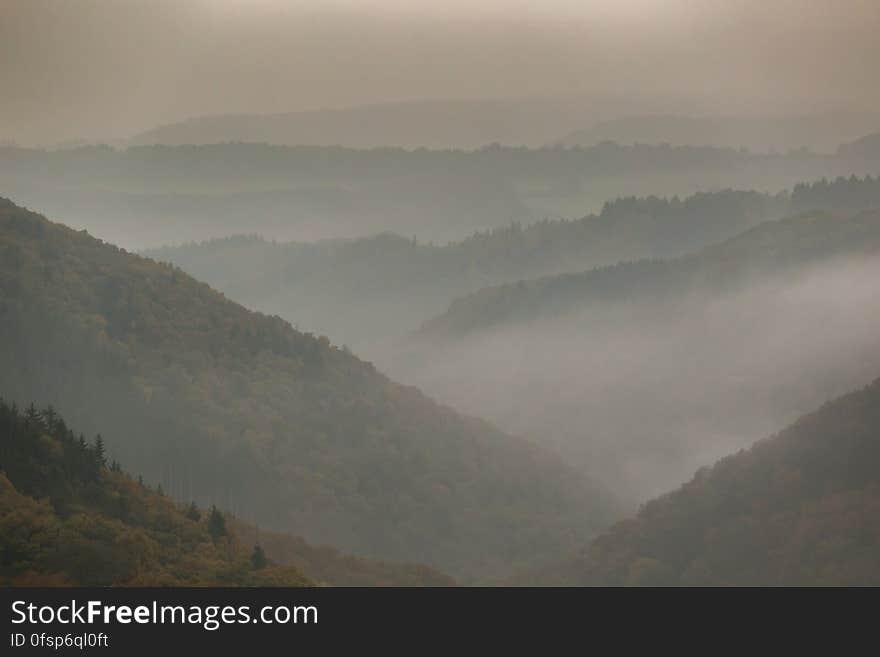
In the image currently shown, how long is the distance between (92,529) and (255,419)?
106333 mm

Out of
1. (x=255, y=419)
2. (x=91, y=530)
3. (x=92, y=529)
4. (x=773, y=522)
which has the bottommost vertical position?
(x=91, y=530)

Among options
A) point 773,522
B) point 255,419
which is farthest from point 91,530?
point 255,419

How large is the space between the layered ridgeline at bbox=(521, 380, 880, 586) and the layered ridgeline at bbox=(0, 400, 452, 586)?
5125 centimetres

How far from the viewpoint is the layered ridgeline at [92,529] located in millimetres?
60906

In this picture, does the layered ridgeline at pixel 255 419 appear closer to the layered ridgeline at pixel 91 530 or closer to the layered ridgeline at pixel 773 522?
the layered ridgeline at pixel 773 522

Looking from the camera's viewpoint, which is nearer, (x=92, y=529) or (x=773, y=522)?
(x=92, y=529)

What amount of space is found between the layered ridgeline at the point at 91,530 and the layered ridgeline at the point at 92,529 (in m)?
0.06

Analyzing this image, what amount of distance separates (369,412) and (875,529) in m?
93.4

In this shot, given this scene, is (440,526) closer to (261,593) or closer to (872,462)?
(872,462)

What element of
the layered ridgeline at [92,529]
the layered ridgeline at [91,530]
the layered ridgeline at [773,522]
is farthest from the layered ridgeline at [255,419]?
the layered ridgeline at [92,529]

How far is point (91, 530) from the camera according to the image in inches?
2574

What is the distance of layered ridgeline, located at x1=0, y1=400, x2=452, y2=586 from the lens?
6091cm

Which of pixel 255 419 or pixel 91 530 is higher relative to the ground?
pixel 255 419

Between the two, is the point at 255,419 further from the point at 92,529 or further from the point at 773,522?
the point at 92,529
